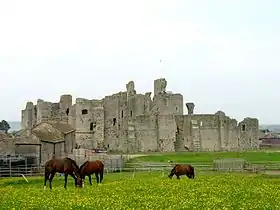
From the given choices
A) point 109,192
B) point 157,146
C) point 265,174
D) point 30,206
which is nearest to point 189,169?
point 265,174

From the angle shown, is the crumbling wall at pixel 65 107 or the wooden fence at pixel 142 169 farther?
the crumbling wall at pixel 65 107

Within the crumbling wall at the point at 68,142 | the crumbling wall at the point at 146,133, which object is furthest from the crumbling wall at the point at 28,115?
the crumbling wall at the point at 68,142

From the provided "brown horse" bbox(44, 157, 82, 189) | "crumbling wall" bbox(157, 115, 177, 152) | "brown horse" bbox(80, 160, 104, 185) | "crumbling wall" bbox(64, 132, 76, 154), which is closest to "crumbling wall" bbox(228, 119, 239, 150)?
"crumbling wall" bbox(157, 115, 177, 152)

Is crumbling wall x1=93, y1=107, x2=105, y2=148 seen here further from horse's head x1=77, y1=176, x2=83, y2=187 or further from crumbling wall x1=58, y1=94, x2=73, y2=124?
horse's head x1=77, y1=176, x2=83, y2=187

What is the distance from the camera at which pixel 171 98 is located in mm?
97562

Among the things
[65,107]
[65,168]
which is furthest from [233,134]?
[65,168]

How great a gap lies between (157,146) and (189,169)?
170 feet

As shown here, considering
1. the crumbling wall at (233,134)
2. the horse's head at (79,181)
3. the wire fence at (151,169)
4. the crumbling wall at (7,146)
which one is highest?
the crumbling wall at (233,134)

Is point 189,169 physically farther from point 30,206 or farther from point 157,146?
point 157,146

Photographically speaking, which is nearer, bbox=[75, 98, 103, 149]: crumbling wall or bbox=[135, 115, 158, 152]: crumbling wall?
bbox=[135, 115, 158, 152]: crumbling wall

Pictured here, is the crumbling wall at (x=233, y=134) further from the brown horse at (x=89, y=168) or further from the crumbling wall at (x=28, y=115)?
the brown horse at (x=89, y=168)

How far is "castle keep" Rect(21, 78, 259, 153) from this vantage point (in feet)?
315

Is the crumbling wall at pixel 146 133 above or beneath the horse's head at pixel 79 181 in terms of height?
above

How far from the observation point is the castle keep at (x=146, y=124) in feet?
315
